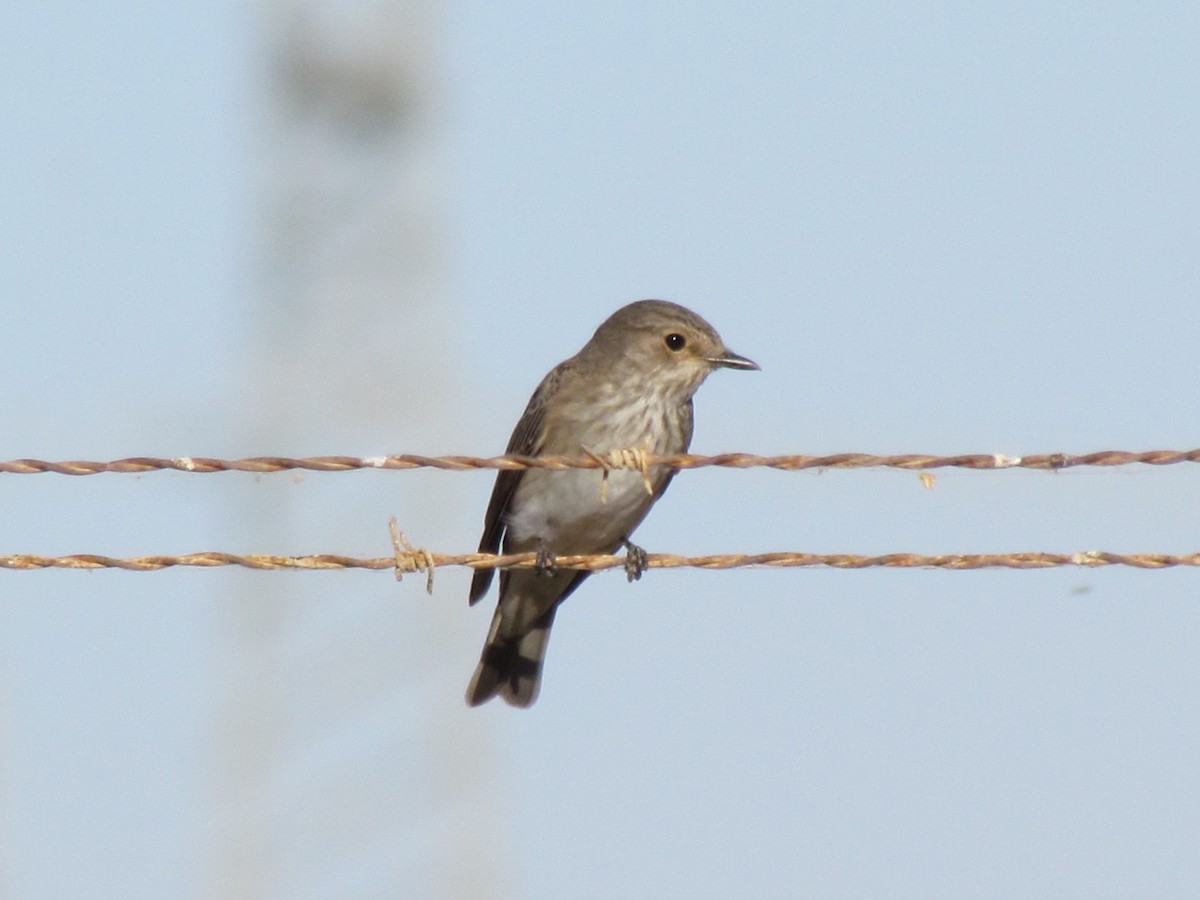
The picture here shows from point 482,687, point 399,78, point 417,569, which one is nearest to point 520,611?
point 482,687

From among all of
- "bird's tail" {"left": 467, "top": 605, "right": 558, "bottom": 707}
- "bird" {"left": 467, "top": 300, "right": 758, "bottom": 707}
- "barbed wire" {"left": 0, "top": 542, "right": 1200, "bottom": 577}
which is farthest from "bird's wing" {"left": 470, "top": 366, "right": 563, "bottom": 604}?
"barbed wire" {"left": 0, "top": 542, "right": 1200, "bottom": 577}

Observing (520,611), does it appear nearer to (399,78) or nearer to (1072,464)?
(1072,464)

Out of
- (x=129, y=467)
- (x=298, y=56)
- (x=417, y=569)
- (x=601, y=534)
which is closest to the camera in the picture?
(x=129, y=467)

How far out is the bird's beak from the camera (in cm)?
830

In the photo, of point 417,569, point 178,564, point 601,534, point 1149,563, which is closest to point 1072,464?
point 1149,563

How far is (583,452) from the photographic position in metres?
7.91

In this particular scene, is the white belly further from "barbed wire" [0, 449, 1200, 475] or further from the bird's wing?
"barbed wire" [0, 449, 1200, 475]

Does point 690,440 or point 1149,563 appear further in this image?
point 690,440

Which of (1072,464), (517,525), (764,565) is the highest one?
(1072,464)

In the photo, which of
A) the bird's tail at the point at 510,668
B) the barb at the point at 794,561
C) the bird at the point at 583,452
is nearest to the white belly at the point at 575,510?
the bird at the point at 583,452

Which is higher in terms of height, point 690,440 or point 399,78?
point 399,78

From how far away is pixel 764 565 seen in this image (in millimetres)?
4902

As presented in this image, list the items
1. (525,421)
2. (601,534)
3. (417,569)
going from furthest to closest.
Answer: (525,421) < (601,534) < (417,569)

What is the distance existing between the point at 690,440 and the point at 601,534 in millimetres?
594
